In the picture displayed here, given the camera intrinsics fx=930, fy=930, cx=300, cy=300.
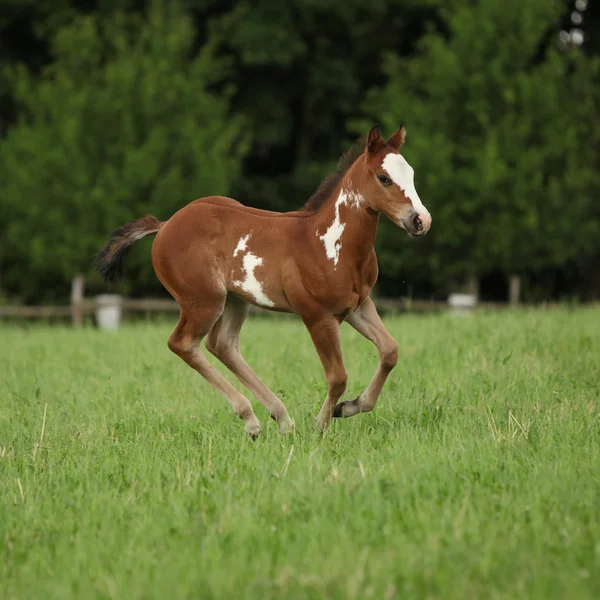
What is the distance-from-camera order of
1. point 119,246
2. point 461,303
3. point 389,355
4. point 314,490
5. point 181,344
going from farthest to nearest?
point 461,303
point 119,246
point 181,344
point 389,355
point 314,490

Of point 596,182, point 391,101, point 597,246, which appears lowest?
point 597,246

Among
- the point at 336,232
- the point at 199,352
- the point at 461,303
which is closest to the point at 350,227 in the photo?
the point at 336,232

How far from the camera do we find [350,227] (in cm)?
587

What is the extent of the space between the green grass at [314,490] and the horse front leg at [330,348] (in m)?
0.35

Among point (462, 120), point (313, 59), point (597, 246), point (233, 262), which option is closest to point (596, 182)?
point (597, 246)

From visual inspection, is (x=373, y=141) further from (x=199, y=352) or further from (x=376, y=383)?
(x=199, y=352)

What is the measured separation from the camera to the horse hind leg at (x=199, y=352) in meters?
6.15

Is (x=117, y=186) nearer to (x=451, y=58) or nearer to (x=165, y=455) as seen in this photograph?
(x=451, y=58)

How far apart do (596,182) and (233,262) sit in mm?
19912

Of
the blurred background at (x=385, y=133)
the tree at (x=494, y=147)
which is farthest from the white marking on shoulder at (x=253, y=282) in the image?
the tree at (x=494, y=147)

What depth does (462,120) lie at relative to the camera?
2288 cm

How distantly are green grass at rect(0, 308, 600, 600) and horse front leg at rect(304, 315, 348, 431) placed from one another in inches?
13.7

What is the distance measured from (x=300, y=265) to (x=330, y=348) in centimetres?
56

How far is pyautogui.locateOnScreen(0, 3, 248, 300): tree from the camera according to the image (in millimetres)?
21500
